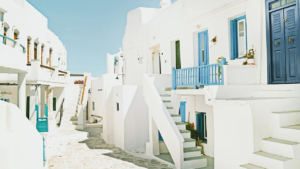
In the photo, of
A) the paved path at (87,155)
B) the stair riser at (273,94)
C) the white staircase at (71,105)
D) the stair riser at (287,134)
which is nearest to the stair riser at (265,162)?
the stair riser at (287,134)

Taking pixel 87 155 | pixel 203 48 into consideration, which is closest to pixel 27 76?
pixel 87 155

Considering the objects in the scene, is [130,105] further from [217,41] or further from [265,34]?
[265,34]

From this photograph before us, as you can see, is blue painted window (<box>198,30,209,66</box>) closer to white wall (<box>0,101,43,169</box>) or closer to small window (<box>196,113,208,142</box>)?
small window (<box>196,113,208,142</box>)

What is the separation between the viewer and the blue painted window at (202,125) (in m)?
11.0

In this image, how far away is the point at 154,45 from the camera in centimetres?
→ 1519

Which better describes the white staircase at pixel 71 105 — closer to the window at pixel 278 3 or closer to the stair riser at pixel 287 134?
the window at pixel 278 3

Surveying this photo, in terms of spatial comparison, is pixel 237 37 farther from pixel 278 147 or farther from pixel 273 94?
pixel 278 147

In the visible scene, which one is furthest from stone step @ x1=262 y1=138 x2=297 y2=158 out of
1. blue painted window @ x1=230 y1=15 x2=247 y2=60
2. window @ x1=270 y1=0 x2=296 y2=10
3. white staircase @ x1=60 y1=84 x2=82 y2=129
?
white staircase @ x1=60 y1=84 x2=82 y2=129

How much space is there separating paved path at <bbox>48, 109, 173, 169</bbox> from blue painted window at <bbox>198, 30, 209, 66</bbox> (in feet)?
16.0

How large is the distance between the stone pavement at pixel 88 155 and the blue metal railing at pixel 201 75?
11.0 ft

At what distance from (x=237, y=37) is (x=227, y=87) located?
300cm

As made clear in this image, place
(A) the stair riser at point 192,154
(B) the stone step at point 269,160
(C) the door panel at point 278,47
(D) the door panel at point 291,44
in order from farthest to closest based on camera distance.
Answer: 1. (A) the stair riser at point 192,154
2. (C) the door panel at point 278,47
3. (D) the door panel at point 291,44
4. (B) the stone step at point 269,160

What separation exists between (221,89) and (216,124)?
1.39 meters

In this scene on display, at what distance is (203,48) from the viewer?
11.3 metres
